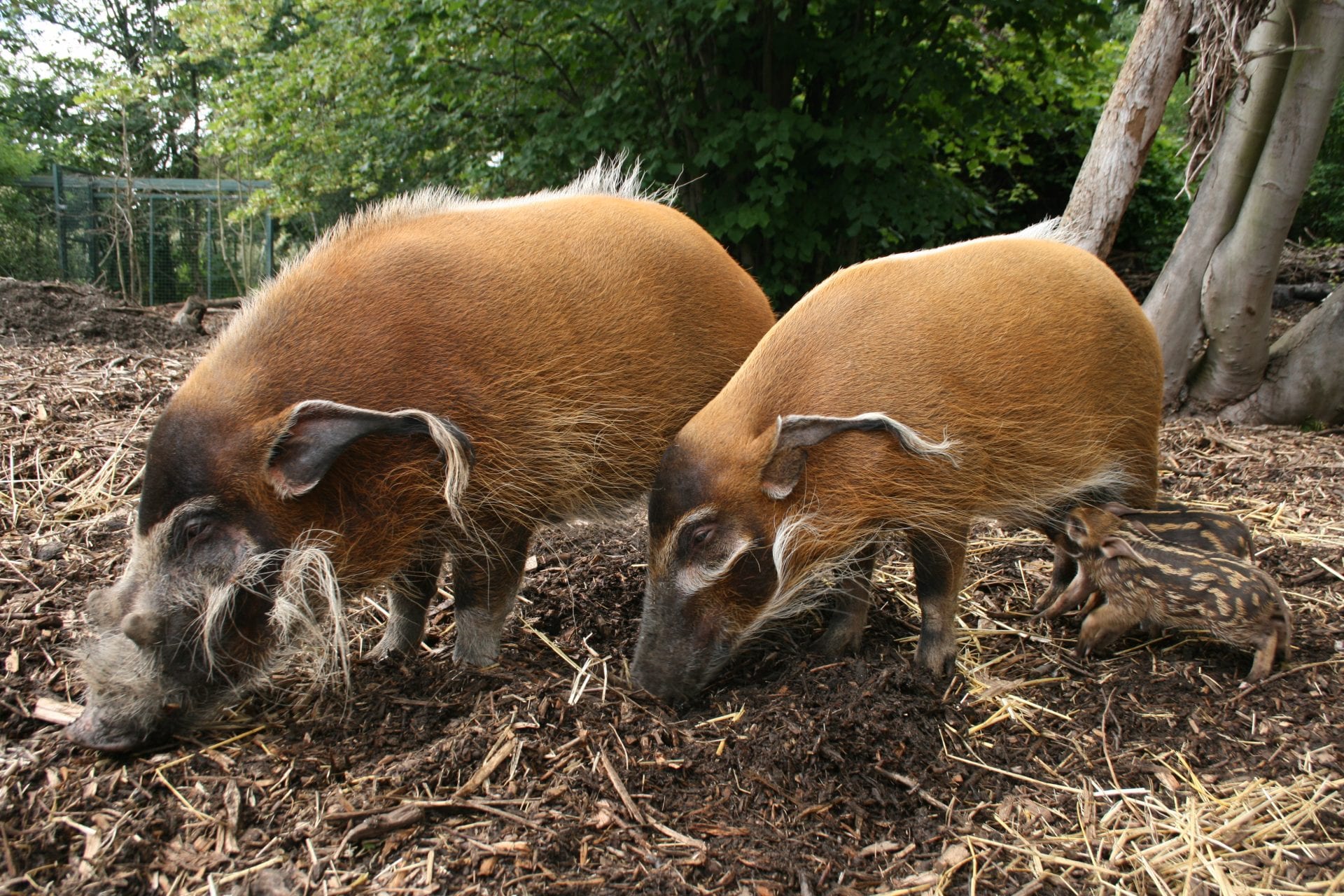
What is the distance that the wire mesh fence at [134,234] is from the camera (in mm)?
15828

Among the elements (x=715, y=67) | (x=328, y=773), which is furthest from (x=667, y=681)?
(x=715, y=67)

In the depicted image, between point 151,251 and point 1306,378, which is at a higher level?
point 1306,378

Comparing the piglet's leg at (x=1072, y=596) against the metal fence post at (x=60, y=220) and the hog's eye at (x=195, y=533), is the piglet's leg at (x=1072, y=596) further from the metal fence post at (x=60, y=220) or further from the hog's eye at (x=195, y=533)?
the metal fence post at (x=60, y=220)


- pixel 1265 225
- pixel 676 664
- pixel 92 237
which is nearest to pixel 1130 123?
pixel 1265 225

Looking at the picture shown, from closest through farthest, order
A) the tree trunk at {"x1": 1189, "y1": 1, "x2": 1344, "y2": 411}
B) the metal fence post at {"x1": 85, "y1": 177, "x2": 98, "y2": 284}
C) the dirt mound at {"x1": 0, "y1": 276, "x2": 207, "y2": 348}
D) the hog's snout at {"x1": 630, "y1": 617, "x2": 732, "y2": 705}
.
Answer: the hog's snout at {"x1": 630, "y1": 617, "x2": 732, "y2": 705} → the tree trunk at {"x1": 1189, "y1": 1, "x2": 1344, "y2": 411} → the dirt mound at {"x1": 0, "y1": 276, "x2": 207, "y2": 348} → the metal fence post at {"x1": 85, "y1": 177, "x2": 98, "y2": 284}

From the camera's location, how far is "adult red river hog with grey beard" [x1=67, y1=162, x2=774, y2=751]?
2570mm

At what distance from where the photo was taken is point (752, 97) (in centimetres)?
838

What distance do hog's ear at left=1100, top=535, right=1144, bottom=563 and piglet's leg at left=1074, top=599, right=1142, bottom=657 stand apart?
168 mm

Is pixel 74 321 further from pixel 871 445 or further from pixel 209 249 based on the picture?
pixel 209 249

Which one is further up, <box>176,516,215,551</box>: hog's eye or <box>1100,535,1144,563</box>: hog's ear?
<box>176,516,215,551</box>: hog's eye

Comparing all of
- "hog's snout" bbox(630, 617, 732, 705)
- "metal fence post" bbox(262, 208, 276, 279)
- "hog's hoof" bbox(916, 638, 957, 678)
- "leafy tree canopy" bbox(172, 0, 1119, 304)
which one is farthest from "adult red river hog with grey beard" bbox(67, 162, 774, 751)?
"metal fence post" bbox(262, 208, 276, 279)

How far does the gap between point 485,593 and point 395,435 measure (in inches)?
28.8

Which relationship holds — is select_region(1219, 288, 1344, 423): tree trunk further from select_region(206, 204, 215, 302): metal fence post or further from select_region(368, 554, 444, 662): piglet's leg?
Answer: select_region(206, 204, 215, 302): metal fence post

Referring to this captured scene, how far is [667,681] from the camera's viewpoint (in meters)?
3.08
